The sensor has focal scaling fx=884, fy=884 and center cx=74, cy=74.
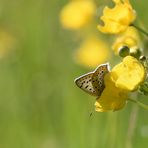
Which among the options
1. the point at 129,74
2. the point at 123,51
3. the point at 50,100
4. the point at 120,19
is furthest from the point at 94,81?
the point at 50,100

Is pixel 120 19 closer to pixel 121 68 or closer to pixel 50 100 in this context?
pixel 121 68

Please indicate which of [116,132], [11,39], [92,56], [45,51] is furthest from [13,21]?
[116,132]

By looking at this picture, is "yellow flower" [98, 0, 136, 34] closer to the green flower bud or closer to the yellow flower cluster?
the yellow flower cluster

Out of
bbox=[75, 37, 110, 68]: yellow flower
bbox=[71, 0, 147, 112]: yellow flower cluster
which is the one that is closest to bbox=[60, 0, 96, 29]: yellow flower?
bbox=[75, 37, 110, 68]: yellow flower

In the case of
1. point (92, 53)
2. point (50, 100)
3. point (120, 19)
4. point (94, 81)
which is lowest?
point (50, 100)

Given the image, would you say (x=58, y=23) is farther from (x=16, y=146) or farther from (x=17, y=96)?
(x=16, y=146)

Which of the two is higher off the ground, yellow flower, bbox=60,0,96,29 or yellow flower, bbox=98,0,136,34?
yellow flower, bbox=98,0,136,34
